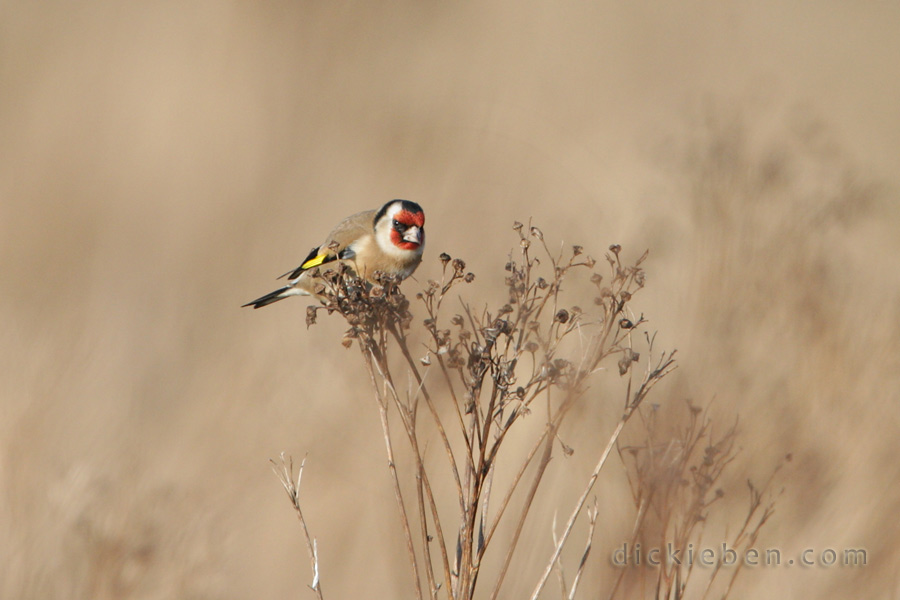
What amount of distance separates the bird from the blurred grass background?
0.30 meters

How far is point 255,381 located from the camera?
5289mm

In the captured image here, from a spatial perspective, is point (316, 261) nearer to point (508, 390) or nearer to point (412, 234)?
point (412, 234)

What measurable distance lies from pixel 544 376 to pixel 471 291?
2.84 meters

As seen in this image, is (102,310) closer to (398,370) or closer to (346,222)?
(346,222)

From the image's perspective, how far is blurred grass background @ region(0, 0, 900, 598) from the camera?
121 inches

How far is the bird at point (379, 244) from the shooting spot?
406cm

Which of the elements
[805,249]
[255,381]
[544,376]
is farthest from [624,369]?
[255,381]

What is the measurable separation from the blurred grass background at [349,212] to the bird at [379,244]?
0.30 m

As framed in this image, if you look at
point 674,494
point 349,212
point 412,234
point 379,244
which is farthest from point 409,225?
point 349,212

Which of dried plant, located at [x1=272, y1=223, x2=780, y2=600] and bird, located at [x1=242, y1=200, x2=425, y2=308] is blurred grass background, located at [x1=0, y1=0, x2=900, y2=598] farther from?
dried plant, located at [x1=272, y1=223, x2=780, y2=600]

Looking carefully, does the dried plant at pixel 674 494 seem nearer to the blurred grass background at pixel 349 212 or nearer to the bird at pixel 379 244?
the blurred grass background at pixel 349 212

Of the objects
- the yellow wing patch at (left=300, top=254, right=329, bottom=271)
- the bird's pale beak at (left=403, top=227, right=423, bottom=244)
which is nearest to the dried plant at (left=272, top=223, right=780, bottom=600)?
the bird's pale beak at (left=403, top=227, right=423, bottom=244)

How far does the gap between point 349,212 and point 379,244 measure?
353 centimetres

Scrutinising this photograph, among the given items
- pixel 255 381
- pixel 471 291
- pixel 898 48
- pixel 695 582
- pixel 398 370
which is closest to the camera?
pixel 398 370
